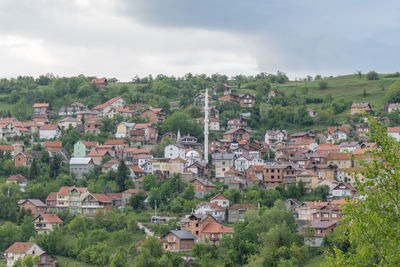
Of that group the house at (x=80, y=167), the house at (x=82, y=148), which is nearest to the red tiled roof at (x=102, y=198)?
the house at (x=80, y=167)

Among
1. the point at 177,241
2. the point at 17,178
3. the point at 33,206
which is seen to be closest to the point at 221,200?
the point at 177,241

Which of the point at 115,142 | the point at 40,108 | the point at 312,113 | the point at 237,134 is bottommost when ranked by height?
the point at 115,142

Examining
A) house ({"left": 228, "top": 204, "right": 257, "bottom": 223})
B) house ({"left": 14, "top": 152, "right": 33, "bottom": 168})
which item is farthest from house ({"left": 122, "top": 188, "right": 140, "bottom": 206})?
house ({"left": 14, "top": 152, "right": 33, "bottom": 168})

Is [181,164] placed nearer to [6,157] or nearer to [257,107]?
[6,157]

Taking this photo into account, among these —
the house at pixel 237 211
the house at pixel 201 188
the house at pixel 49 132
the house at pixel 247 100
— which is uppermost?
the house at pixel 247 100

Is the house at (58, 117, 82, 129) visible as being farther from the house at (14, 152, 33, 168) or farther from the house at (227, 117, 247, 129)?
the house at (227, 117, 247, 129)

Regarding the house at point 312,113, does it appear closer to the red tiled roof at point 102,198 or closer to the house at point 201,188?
the house at point 201,188

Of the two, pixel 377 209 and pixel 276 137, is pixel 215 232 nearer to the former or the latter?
pixel 276 137
